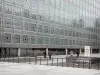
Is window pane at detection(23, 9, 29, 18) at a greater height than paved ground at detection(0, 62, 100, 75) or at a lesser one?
greater

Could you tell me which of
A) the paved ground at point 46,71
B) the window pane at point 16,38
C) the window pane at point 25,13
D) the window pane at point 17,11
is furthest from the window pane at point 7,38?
the paved ground at point 46,71

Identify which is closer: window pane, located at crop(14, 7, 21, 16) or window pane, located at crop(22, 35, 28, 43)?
window pane, located at crop(14, 7, 21, 16)

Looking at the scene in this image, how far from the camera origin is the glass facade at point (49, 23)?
46.3 metres

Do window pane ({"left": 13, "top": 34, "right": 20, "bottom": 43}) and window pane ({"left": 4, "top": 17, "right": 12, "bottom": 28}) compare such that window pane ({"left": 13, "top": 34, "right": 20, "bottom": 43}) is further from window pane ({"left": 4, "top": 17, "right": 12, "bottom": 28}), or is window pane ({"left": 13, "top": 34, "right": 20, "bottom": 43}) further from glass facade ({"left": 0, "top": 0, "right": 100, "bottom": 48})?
window pane ({"left": 4, "top": 17, "right": 12, "bottom": 28})

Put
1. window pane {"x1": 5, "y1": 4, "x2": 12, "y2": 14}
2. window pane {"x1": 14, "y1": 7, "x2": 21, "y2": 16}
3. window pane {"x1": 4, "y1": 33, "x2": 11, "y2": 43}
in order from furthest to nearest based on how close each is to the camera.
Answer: window pane {"x1": 14, "y1": 7, "x2": 21, "y2": 16}, window pane {"x1": 5, "y1": 4, "x2": 12, "y2": 14}, window pane {"x1": 4, "y1": 33, "x2": 11, "y2": 43}

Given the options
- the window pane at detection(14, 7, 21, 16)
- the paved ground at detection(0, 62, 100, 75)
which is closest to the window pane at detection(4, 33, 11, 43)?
the window pane at detection(14, 7, 21, 16)

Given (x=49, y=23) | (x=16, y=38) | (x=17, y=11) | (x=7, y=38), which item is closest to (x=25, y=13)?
(x=17, y=11)

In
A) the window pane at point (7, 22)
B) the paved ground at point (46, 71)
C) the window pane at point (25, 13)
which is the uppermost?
the window pane at point (25, 13)

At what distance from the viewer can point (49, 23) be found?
59844mm

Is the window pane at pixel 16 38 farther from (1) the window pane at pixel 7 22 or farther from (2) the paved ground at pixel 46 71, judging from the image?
(2) the paved ground at pixel 46 71

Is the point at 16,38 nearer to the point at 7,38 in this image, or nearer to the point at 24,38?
the point at 24,38

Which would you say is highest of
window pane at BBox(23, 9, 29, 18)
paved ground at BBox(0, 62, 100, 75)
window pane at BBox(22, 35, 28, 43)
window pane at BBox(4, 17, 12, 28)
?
window pane at BBox(23, 9, 29, 18)

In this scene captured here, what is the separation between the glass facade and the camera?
4628 cm

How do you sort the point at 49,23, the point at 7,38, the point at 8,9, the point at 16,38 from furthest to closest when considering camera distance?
the point at 49,23
the point at 16,38
the point at 8,9
the point at 7,38
